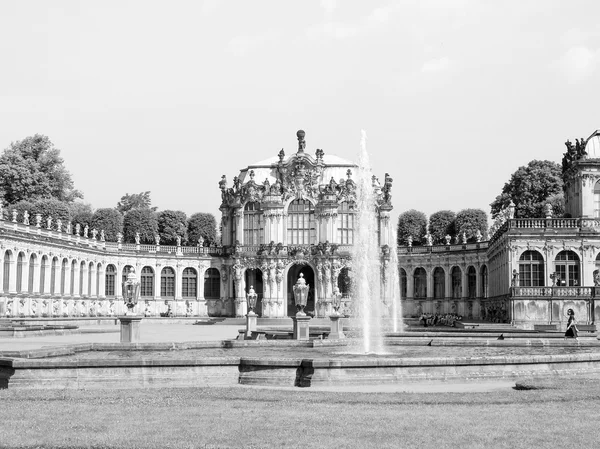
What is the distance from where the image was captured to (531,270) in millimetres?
65875

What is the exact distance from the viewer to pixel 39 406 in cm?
1941

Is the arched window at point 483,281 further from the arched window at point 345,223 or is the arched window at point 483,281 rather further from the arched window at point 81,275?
the arched window at point 81,275

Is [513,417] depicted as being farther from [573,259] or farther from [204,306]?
[204,306]

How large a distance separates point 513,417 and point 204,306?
77.9 metres

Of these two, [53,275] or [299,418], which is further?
[53,275]

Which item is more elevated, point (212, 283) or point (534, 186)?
point (534, 186)

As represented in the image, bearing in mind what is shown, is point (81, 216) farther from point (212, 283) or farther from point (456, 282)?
point (456, 282)

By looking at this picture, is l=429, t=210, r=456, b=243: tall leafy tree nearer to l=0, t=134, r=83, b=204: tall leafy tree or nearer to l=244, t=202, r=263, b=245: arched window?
l=244, t=202, r=263, b=245: arched window

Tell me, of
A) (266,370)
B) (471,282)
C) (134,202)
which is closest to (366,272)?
(266,370)

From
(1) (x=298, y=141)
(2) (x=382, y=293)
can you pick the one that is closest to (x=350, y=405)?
(2) (x=382, y=293)

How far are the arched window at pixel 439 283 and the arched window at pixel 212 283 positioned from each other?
2235cm

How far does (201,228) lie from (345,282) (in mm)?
25140

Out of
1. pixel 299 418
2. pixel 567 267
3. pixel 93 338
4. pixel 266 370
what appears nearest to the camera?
pixel 299 418

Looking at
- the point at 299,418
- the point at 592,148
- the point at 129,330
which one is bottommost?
the point at 299,418
